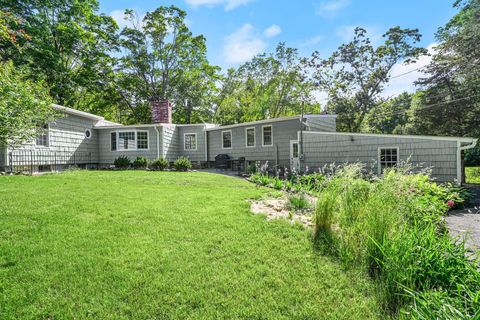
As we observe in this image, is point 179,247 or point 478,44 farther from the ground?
point 478,44

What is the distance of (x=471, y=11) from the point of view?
A: 673 inches

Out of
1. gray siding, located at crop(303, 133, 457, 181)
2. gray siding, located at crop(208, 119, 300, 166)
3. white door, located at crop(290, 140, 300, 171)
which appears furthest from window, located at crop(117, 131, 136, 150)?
gray siding, located at crop(303, 133, 457, 181)

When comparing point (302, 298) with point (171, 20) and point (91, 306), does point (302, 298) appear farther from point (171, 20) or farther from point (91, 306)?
point (171, 20)

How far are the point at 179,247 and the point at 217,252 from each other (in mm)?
543

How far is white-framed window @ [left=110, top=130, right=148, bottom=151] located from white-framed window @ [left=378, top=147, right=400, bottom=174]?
14.0m

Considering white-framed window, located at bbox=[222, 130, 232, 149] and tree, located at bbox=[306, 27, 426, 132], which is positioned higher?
tree, located at bbox=[306, 27, 426, 132]

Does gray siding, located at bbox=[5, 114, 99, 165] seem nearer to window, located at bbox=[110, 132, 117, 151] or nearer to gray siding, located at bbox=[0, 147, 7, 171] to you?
gray siding, located at bbox=[0, 147, 7, 171]

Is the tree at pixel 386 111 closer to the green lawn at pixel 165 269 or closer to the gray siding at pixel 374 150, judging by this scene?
the gray siding at pixel 374 150

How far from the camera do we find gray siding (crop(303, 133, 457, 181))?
31.8ft

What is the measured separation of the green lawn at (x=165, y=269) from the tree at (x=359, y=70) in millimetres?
24145

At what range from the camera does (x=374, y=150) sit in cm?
1145

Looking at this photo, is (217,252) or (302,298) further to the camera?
(217,252)

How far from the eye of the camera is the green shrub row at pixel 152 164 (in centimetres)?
1457

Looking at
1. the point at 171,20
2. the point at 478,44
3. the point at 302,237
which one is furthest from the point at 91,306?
the point at 171,20
